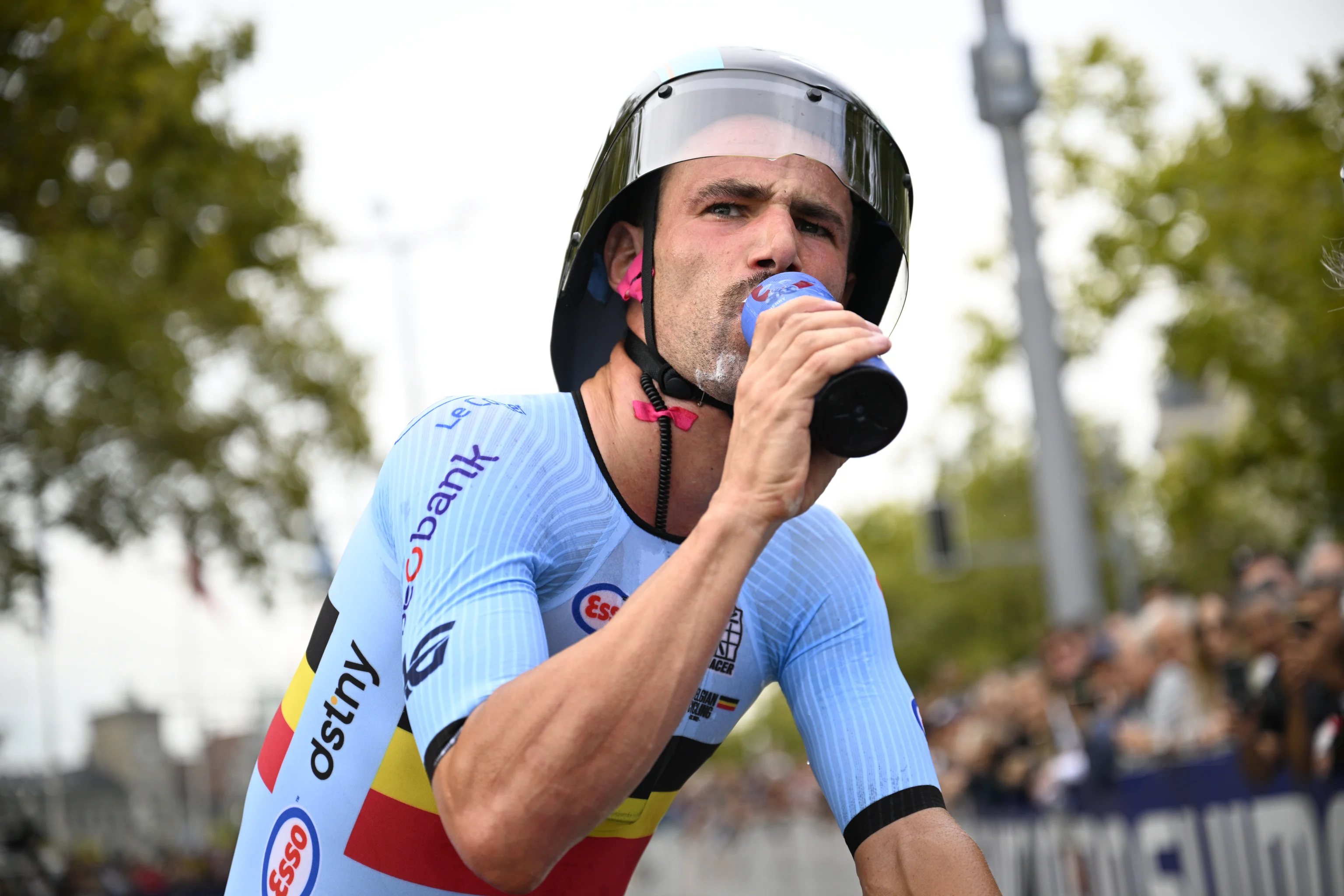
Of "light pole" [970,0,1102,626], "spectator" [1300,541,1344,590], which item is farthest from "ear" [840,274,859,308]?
"light pole" [970,0,1102,626]

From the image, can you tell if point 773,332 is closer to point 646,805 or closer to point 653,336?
point 653,336

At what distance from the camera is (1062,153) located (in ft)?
75.2

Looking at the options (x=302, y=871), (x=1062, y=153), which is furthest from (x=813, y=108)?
(x=1062, y=153)

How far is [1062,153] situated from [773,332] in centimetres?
2255

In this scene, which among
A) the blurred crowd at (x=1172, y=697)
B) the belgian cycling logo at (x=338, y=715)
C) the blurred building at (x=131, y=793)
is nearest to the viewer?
the belgian cycling logo at (x=338, y=715)

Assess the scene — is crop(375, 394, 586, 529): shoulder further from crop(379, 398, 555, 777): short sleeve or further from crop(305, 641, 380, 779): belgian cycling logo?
crop(305, 641, 380, 779): belgian cycling logo

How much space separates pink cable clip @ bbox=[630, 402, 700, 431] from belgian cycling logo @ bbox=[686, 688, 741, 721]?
1.65ft

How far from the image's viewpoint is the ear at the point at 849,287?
2744 millimetres

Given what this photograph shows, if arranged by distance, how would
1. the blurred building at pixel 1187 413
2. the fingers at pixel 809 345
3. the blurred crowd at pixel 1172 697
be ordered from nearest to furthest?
the fingers at pixel 809 345 → the blurred crowd at pixel 1172 697 → the blurred building at pixel 1187 413

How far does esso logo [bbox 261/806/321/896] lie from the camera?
7.84 feet

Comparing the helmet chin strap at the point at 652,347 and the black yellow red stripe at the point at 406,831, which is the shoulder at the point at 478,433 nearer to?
the helmet chin strap at the point at 652,347

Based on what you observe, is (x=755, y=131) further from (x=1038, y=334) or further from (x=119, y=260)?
(x=119, y=260)

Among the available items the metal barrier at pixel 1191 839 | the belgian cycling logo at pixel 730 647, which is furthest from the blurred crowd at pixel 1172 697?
the belgian cycling logo at pixel 730 647

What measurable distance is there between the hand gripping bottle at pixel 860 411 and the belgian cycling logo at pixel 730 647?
2.40 feet
